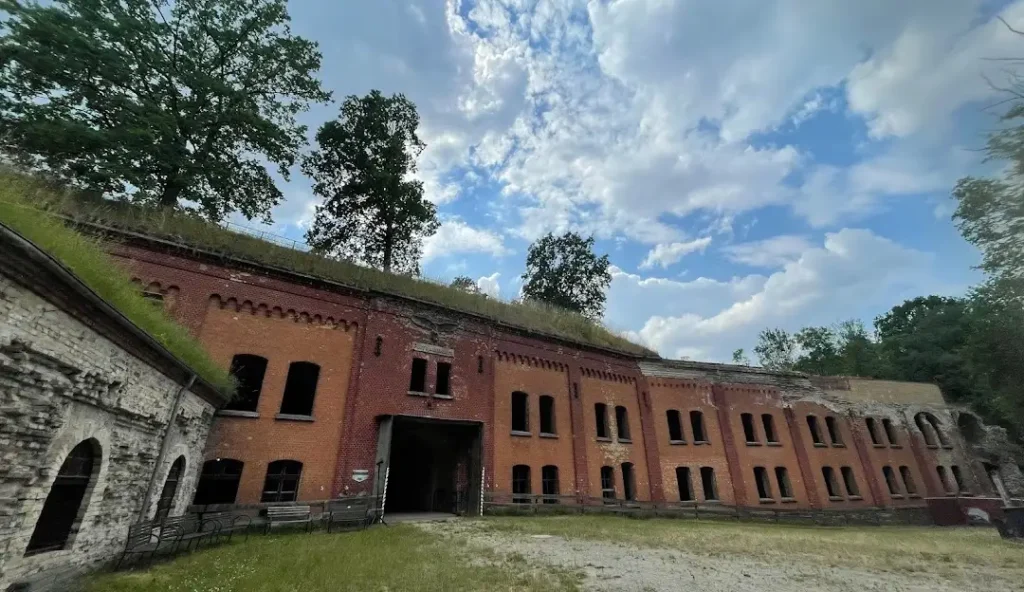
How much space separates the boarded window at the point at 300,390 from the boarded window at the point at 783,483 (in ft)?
74.3

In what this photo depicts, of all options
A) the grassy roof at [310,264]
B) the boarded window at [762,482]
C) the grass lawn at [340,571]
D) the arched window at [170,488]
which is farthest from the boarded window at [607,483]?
the arched window at [170,488]

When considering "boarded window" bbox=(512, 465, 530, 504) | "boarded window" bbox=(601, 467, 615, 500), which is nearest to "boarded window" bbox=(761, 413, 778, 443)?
"boarded window" bbox=(601, 467, 615, 500)

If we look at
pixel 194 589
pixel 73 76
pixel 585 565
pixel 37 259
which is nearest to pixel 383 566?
pixel 194 589

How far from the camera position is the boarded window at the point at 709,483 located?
20672mm

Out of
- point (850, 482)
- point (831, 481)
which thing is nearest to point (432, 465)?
point (831, 481)

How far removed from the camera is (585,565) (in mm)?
7562

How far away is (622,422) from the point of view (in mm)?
20719

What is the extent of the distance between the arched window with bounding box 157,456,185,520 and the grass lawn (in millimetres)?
1276

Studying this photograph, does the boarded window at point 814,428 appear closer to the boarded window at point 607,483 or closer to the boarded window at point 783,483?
the boarded window at point 783,483

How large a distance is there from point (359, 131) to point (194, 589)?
24042 millimetres

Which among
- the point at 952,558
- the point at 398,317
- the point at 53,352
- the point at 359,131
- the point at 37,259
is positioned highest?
the point at 359,131

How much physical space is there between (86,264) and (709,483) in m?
23.9

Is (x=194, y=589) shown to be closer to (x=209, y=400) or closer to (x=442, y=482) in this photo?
(x=209, y=400)

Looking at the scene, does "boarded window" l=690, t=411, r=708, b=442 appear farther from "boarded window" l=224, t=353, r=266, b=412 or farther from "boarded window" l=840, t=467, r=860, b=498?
"boarded window" l=224, t=353, r=266, b=412
